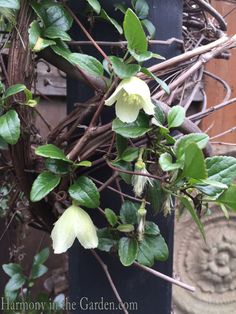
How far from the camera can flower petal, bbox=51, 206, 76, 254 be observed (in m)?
0.45

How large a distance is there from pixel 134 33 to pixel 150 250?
27cm

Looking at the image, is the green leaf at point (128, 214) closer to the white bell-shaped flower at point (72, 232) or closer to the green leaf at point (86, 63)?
the white bell-shaped flower at point (72, 232)

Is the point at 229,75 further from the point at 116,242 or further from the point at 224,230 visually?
the point at 116,242

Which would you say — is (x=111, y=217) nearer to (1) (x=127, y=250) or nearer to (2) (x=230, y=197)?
(1) (x=127, y=250)

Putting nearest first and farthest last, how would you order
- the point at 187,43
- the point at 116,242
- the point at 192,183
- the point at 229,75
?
the point at 192,183
the point at 116,242
the point at 187,43
the point at 229,75

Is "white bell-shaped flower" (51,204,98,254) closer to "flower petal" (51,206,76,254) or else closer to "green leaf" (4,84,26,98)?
"flower petal" (51,206,76,254)

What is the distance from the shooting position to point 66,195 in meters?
0.52

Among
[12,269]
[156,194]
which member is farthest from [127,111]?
[12,269]

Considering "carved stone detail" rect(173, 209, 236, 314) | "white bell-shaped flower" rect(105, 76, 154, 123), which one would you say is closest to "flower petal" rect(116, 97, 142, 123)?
"white bell-shaped flower" rect(105, 76, 154, 123)

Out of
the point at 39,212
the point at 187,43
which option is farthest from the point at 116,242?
the point at 187,43

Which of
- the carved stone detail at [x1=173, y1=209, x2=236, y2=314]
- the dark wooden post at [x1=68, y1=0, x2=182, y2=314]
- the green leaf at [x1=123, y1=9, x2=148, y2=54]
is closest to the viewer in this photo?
the green leaf at [x1=123, y1=9, x2=148, y2=54]

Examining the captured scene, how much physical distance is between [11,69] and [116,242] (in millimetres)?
259

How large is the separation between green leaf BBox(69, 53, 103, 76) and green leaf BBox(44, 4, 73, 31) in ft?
0.21

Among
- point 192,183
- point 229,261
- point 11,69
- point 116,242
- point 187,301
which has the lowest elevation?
point 187,301
